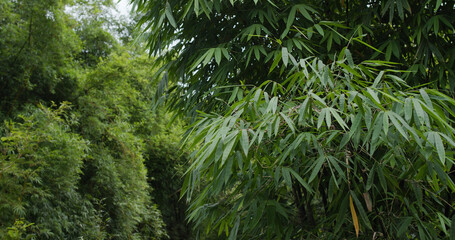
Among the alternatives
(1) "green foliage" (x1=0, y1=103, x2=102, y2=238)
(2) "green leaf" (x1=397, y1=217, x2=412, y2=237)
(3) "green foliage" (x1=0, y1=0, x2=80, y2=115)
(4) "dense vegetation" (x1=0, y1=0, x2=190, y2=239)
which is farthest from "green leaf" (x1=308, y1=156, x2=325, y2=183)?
(3) "green foliage" (x1=0, y1=0, x2=80, y2=115)

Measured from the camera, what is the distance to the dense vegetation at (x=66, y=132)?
4.25 metres

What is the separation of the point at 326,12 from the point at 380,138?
123 cm

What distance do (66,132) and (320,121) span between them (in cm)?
443

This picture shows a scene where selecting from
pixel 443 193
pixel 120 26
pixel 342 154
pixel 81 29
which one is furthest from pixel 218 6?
pixel 120 26

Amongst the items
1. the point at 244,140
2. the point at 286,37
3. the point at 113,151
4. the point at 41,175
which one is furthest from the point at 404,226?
the point at 113,151

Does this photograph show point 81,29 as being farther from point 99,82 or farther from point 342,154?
point 342,154

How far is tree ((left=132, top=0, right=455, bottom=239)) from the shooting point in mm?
1498

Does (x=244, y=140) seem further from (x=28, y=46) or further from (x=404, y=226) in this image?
(x=28, y=46)

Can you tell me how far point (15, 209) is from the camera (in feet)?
13.0

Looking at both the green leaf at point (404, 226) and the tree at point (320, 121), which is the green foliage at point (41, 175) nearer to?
the tree at point (320, 121)

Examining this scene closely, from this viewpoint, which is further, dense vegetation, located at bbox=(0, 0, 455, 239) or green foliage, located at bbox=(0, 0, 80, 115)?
green foliage, located at bbox=(0, 0, 80, 115)

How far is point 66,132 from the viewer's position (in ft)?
17.2

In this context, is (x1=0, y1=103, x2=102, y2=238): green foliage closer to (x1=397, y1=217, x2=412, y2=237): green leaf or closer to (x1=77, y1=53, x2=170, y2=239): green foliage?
(x1=77, y1=53, x2=170, y2=239): green foliage

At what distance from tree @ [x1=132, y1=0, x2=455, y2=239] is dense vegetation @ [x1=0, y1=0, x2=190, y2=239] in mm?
2081
